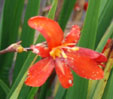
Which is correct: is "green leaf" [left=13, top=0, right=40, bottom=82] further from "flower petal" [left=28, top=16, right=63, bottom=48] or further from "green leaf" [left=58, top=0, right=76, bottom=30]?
"flower petal" [left=28, top=16, right=63, bottom=48]

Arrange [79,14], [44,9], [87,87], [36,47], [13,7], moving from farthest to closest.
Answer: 1. [79,14]
2. [44,9]
3. [13,7]
4. [87,87]
5. [36,47]

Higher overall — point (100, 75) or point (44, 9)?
point (100, 75)

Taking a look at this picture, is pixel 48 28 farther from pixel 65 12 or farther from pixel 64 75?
pixel 65 12

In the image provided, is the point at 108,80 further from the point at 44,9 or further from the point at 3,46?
the point at 44,9

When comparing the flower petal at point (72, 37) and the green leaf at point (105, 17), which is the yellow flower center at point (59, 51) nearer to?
the flower petal at point (72, 37)

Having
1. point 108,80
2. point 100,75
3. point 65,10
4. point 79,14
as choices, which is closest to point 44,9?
point 79,14

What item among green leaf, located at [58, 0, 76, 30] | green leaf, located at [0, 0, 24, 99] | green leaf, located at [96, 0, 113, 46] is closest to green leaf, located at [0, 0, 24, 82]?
green leaf, located at [0, 0, 24, 99]

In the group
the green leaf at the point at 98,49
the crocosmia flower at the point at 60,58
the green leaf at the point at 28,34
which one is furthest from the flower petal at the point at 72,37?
the green leaf at the point at 28,34
